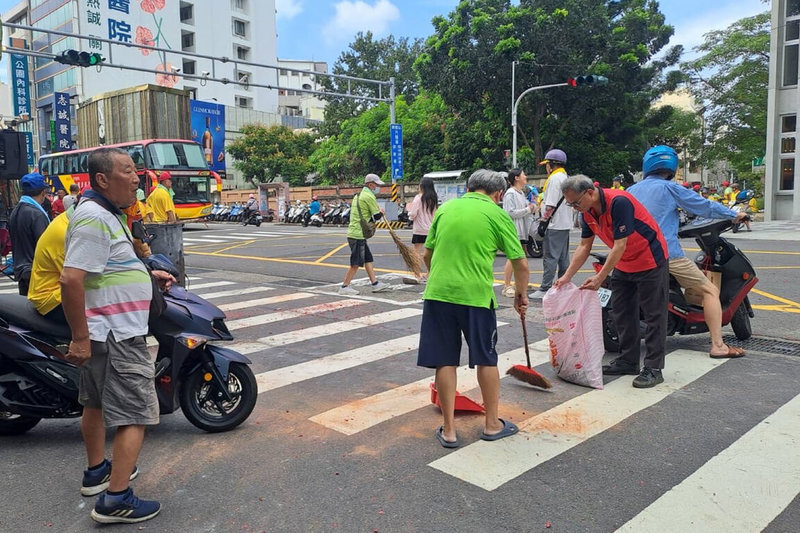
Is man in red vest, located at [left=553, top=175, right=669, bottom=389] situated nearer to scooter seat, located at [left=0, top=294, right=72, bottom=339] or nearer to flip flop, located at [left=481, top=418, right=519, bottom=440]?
flip flop, located at [left=481, top=418, right=519, bottom=440]

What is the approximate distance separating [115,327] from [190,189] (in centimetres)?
2663

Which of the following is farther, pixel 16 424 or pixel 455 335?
pixel 16 424

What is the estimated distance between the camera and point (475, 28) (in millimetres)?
32000

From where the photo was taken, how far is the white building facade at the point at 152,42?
61844 millimetres

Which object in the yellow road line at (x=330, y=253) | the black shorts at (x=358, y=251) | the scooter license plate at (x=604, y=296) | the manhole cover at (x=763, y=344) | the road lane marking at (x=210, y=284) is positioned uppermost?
the black shorts at (x=358, y=251)

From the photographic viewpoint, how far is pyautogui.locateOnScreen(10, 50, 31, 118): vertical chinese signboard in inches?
1801

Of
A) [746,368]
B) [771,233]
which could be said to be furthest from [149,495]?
[771,233]

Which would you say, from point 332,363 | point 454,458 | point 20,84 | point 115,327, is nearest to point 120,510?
point 115,327

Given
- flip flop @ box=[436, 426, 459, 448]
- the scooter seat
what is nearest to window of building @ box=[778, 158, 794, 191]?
flip flop @ box=[436, 426, 459, 448]

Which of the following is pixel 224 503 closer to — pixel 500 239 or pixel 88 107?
pixel 500 239

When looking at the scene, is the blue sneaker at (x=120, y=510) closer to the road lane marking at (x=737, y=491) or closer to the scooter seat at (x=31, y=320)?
the scooter seat at (x=31, y=320)

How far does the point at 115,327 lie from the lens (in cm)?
312

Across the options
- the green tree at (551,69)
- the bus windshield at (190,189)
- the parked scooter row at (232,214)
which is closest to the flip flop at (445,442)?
the bus windshield at (190,189)

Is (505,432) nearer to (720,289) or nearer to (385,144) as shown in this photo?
(720,289)
